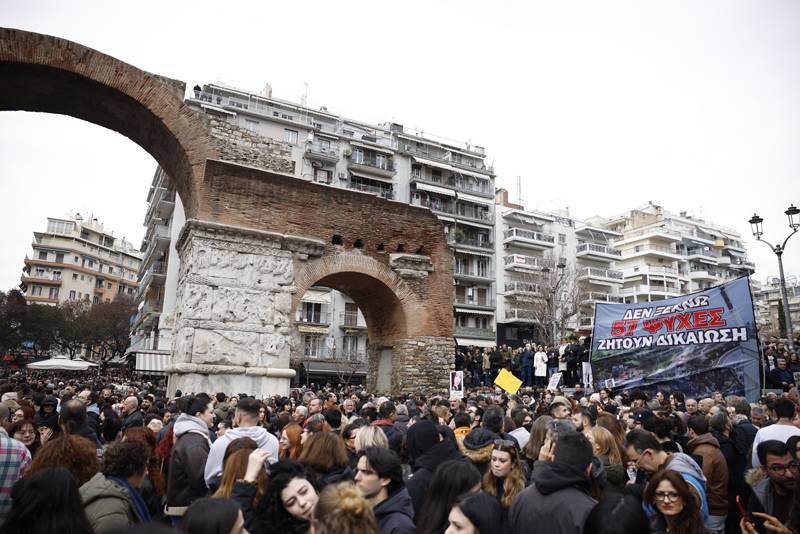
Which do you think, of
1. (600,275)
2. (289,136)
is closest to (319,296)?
(289,136)

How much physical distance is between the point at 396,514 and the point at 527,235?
48944mm

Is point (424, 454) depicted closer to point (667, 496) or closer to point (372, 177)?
point (667, 496)

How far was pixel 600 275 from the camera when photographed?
174 ft

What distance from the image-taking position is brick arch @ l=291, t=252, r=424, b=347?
15461 mm

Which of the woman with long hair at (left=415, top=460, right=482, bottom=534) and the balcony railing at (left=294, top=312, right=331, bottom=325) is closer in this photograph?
the woman with long hair at (left=415, top=460, right=482, bottom=534)

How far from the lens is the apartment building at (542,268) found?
138ft

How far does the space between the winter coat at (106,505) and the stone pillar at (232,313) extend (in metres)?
10.4

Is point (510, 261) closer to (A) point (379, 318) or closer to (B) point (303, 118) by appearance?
(B) point (303, 118)

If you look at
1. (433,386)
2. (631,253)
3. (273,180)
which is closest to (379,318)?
(433,386)

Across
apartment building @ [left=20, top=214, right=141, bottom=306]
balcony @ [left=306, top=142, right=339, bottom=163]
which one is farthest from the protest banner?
apartment building @ [left=20, top=214, right=141, bottom=306]

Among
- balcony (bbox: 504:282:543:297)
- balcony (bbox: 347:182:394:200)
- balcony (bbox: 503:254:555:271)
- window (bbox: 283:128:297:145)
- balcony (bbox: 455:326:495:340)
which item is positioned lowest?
balcony (bbox: 455:326:495:340)

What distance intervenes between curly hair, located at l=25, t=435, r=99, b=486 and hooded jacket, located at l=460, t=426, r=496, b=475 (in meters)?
2.81

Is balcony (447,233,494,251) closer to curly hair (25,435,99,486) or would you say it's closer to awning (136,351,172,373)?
awning (136,351,172,373)

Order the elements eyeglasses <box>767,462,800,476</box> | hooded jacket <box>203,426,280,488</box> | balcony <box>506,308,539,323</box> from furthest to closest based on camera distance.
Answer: balcony <box>506,308,539,323</box>, hooded jacket <box>203,426,280,488</box>, eyeglasses <box>767,462,800,476</box>
